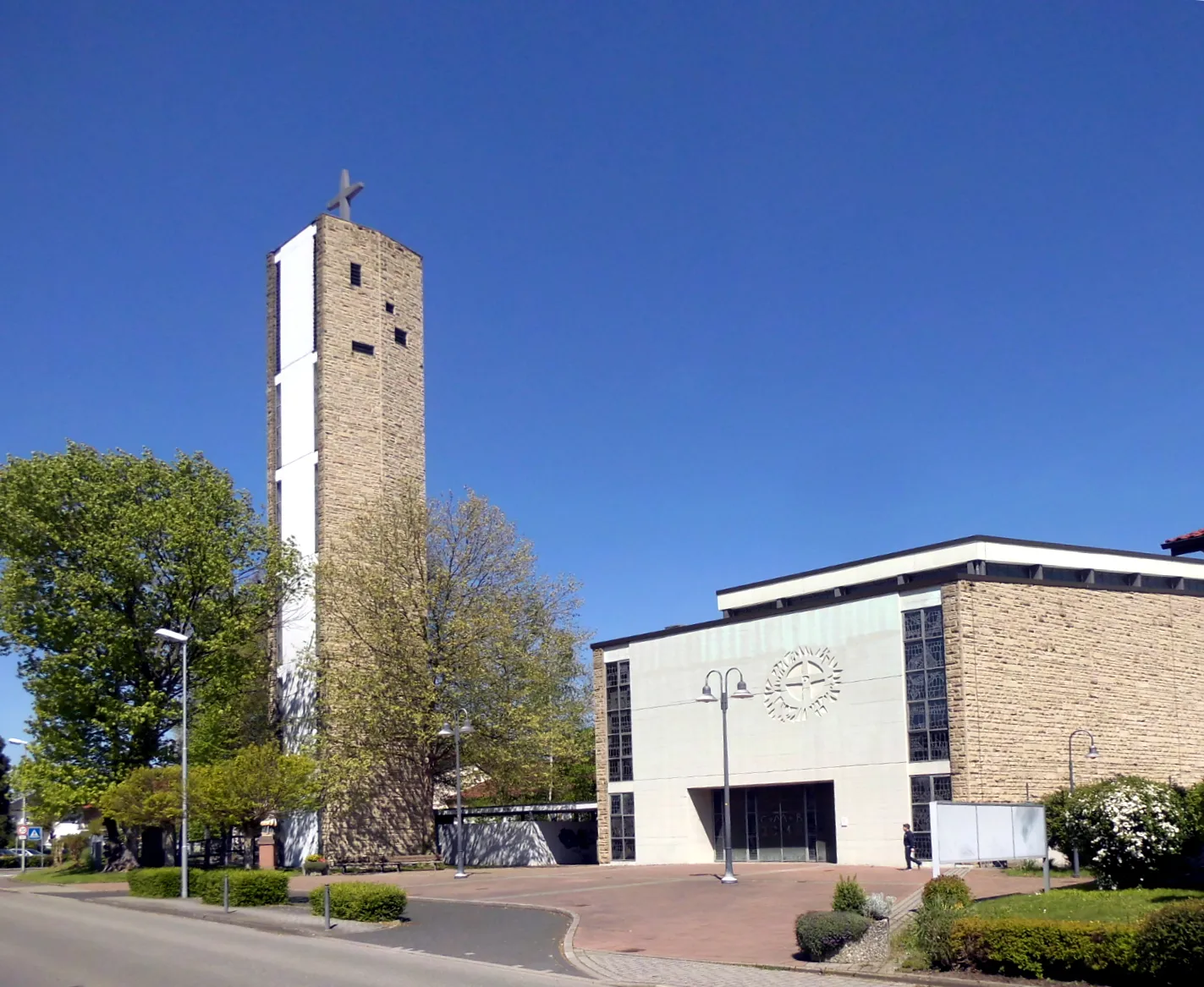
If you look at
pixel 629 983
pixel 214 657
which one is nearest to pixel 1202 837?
pixel 629 983

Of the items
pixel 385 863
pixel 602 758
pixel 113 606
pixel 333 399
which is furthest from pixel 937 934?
pixel 333 399

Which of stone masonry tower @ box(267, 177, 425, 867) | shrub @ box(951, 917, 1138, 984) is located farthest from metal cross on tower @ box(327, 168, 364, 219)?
shrub @ box(951, 917, 1138, 984)

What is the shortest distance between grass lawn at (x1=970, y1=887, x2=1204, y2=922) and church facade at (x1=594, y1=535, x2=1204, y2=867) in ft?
45.3

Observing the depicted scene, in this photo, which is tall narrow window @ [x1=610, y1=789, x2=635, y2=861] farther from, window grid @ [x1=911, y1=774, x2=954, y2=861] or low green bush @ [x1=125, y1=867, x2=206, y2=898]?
low green bush @ [x1=125, y1=867, x2=206, y2=898]

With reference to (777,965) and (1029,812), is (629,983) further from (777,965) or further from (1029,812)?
(1029,812)

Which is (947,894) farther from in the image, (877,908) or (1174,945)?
(1174,945)

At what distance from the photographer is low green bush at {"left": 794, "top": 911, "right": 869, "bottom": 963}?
57.5ft

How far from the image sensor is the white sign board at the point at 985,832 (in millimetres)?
18766

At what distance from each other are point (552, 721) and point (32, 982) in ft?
101

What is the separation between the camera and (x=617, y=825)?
44281 mm

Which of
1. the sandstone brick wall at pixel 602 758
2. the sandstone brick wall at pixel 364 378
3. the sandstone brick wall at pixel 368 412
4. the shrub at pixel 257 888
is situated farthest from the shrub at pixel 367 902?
the sandstone brick wall at pixel 364 378

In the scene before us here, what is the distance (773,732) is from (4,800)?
Result: 69549mm

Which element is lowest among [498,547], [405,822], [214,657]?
[405,822]

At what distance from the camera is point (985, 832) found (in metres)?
19.7
